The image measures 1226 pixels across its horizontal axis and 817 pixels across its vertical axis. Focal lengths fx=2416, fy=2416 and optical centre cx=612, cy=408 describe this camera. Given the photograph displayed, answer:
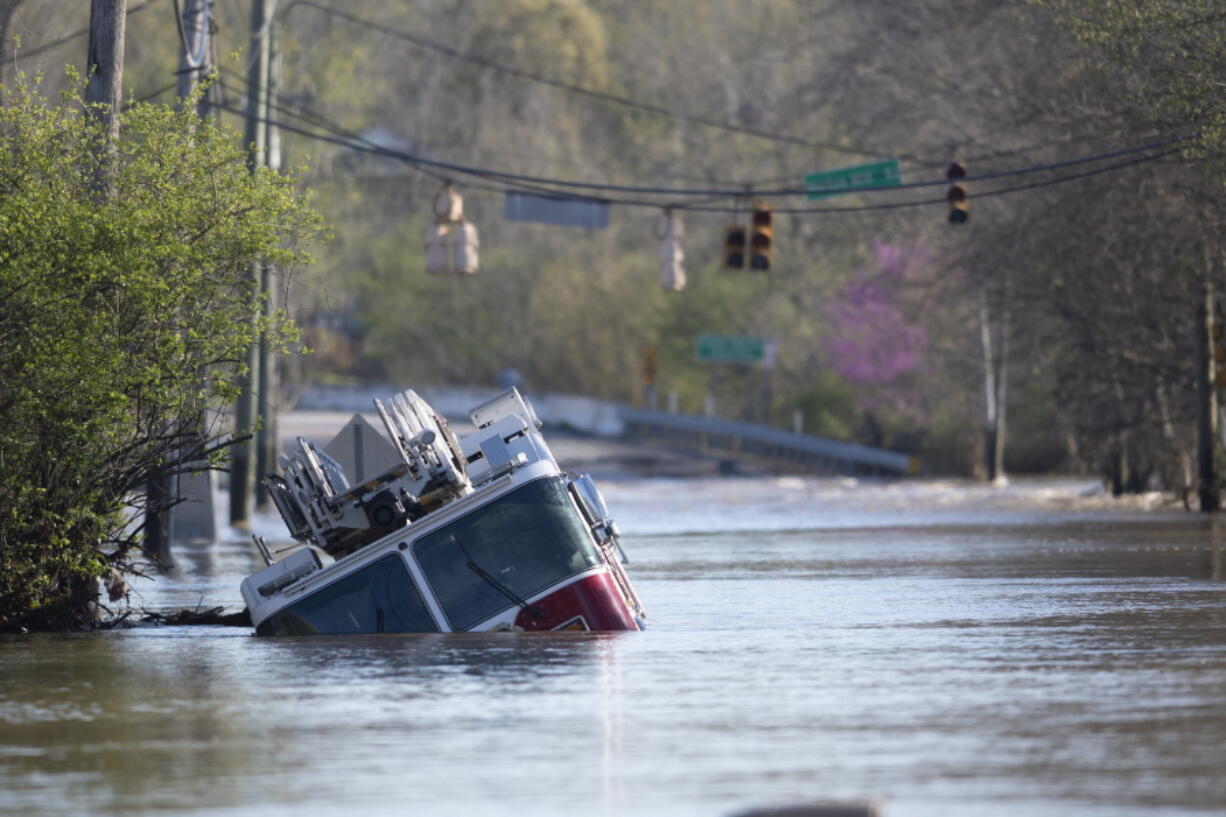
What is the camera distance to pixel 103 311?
68.1ft

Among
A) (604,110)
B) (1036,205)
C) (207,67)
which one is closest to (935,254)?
(1036,205)

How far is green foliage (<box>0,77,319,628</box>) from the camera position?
2036 cm

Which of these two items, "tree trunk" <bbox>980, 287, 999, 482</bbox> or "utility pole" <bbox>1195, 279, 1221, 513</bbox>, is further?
"tree trunk" <bbox>980, 287, 999, 482</bbox>

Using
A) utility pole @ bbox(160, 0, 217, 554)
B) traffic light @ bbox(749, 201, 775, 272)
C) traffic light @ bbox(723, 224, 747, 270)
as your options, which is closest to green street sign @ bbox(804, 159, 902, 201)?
traffic light @ bbox(749, 201, 775, 272)

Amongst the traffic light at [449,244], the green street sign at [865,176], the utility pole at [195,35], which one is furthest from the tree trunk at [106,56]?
the green street sign at [865,176]

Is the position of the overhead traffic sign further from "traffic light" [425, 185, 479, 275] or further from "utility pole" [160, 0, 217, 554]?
"utility pole" [160, 0, 217, 554]

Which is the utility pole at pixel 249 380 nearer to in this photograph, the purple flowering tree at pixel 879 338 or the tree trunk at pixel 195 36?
the tree trunk at pixel 195 36

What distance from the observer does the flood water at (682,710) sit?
→ 479 inches

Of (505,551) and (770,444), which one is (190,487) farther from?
(770,444)

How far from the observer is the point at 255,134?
41250mm

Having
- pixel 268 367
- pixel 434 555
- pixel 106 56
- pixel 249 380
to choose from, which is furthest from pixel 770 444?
pixel 434 555

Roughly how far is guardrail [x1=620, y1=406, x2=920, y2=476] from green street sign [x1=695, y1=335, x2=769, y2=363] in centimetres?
238

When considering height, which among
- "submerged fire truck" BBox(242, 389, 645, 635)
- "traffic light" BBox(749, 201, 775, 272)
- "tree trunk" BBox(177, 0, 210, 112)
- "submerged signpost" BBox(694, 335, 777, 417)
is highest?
"tree trunk" BBox(177, 0, 210, 112)

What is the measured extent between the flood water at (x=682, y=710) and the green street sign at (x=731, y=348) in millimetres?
46493
